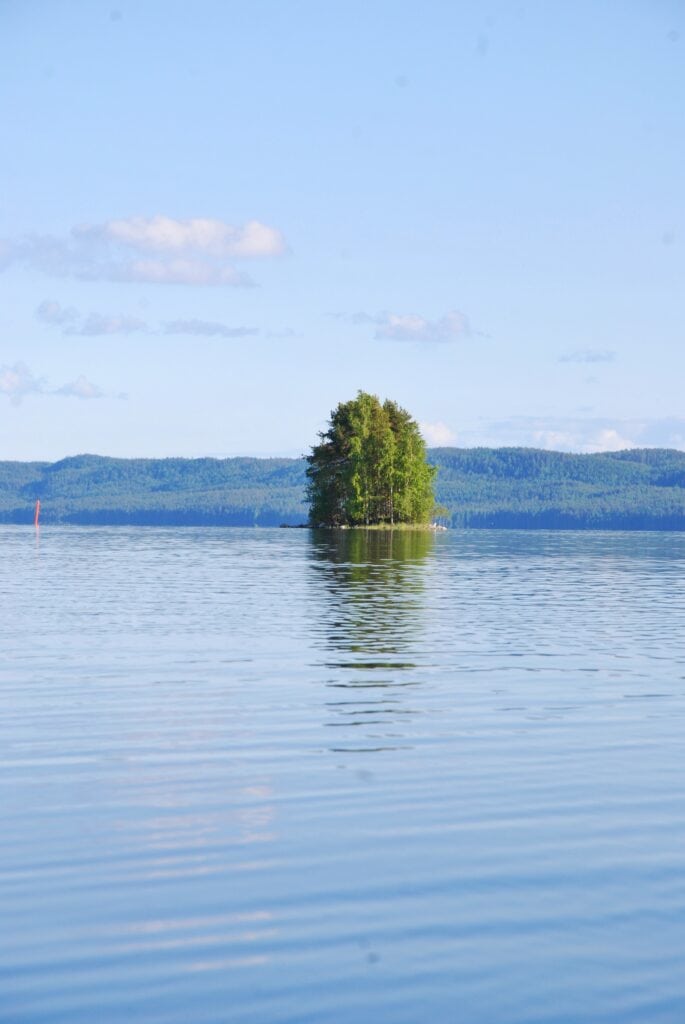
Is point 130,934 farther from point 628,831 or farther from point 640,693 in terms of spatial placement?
point 640,693

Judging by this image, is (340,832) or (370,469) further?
(370,469)

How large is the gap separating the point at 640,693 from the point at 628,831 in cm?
Result: 1060

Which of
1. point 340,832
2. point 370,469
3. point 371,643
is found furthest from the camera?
point 370,469

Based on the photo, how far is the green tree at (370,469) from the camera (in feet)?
490

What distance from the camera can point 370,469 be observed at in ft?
494

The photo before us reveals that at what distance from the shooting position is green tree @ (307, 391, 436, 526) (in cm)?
14925

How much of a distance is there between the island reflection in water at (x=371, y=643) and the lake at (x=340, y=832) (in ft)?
0.50

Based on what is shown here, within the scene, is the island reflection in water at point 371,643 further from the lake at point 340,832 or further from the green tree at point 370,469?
the green tree at point 370,469

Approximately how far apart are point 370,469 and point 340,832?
136911mm

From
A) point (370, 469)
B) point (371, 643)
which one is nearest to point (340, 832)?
point (371, 643)

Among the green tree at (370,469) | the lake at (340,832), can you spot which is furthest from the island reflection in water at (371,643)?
the green tree at (370,469)

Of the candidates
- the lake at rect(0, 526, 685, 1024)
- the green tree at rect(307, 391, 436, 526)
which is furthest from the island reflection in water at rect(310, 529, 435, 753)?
the green tree at rect(307, 391, 436, 526)

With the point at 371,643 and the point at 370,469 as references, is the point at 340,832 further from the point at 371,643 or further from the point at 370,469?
the point at 370,469

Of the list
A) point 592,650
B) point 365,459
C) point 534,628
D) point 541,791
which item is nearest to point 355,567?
point 534,628
